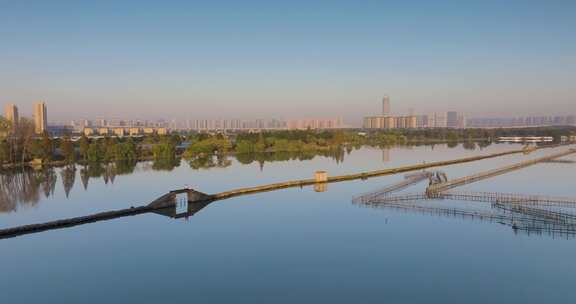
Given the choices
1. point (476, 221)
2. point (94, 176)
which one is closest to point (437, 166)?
point (476, 221)

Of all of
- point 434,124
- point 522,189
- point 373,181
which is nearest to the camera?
point 522,189

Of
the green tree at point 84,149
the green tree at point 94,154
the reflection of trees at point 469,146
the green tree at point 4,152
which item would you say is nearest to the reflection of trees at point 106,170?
the green tree at point 94,154

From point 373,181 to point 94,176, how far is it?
11.3m

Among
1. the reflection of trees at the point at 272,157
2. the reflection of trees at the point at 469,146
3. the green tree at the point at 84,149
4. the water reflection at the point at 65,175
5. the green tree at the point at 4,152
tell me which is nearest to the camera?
the water reflection at the point at 65,175

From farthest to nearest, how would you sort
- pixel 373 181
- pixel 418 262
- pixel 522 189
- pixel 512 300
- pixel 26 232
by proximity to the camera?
pixel 373 181
pixel 522 189
pixel 26 232
pixel 418 262
pixel 512 300

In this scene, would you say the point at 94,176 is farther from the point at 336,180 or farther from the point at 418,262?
the point at 418,262

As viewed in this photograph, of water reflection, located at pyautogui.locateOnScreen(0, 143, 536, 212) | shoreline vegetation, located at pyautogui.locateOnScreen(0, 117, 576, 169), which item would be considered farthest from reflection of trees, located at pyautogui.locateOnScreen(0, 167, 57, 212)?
shoreline vegetation, located at pyautogui.locateOnScreen(0, 117, 576, 169)

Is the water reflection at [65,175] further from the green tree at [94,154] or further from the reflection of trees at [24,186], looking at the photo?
the green tree at [94,154]

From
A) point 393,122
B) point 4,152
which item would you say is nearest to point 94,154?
point 4,152

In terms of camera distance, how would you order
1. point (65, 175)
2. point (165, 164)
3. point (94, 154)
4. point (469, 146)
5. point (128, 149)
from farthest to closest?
point (469, 146) → point (128, 149) → point (94, 154) → point (165, 164) → point (65, 175)

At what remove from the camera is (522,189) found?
14.6 m

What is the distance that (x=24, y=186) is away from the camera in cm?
1516

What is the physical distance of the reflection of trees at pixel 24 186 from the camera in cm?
1229

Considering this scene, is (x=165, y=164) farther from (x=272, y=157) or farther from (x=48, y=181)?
(x=272, y=157)
